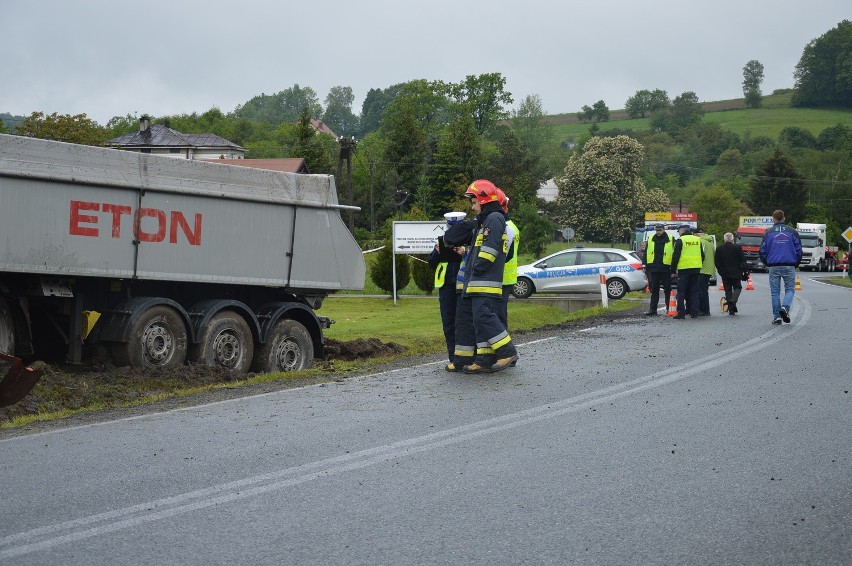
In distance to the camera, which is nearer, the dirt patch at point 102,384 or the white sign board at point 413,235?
the dirt patch at point 102,384

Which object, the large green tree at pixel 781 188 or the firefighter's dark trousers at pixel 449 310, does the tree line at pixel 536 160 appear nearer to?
the large green tree at pixel 781 188

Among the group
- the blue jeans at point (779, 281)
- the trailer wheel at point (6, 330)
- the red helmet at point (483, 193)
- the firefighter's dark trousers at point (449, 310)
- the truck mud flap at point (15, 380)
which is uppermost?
the red helmet at point (483, 193)

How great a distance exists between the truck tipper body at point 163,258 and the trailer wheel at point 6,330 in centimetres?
2

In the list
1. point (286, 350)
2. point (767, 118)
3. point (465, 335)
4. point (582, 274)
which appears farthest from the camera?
point (767, 118)

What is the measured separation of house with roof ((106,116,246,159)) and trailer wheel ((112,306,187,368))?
62114 millimetres

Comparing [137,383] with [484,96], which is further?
[484,96]

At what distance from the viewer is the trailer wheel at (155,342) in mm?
12695

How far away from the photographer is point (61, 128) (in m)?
68.2

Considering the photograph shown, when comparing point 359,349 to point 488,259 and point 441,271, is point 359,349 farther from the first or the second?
point 488,259

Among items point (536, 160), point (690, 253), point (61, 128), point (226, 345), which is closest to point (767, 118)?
point (536, 160)

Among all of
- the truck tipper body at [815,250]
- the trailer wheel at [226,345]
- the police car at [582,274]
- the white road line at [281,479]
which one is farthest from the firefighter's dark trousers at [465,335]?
the truck tipper body at [815,250]

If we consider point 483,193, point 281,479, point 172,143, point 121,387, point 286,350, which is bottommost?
point 121,387

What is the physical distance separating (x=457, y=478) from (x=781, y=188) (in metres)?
112

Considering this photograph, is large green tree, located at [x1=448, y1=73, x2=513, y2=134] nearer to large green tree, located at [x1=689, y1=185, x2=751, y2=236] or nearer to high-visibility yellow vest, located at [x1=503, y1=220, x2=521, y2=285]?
large green tree, located at [x1=689, y1=185, x2=751, y2=236]
